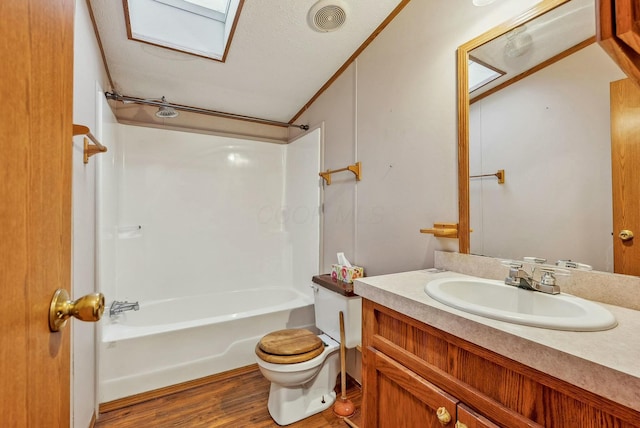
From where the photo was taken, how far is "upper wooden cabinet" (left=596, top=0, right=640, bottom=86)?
1.36 ft

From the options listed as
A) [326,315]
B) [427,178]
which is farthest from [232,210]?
[427,178]

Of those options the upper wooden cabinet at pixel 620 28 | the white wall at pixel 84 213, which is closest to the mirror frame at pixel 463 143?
the upper wooden cabinet at pixel 620 28

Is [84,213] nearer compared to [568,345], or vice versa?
[568,345]

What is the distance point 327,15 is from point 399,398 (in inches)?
77.3

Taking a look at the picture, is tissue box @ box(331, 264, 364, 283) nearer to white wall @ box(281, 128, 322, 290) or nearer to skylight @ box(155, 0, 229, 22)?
white wall @ box(281, 128, 322, 290)

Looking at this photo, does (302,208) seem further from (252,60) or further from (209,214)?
(252,60)

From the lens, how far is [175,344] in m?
1.91

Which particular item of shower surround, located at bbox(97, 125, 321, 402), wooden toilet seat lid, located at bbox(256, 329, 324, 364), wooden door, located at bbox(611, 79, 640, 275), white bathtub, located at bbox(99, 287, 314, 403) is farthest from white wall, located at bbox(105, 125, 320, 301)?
wooden door, located at bbox(611, 79, 640, 275)

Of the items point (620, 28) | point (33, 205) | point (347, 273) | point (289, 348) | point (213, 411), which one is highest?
point (620, 28)

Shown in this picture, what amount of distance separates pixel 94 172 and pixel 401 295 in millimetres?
1822

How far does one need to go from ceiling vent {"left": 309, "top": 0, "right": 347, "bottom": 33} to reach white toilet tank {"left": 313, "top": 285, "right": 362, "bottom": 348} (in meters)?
1.69

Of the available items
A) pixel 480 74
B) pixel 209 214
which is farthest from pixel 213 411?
pixel 480 74

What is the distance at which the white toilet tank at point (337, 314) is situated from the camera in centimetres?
171

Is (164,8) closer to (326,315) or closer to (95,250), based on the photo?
(95,250)
